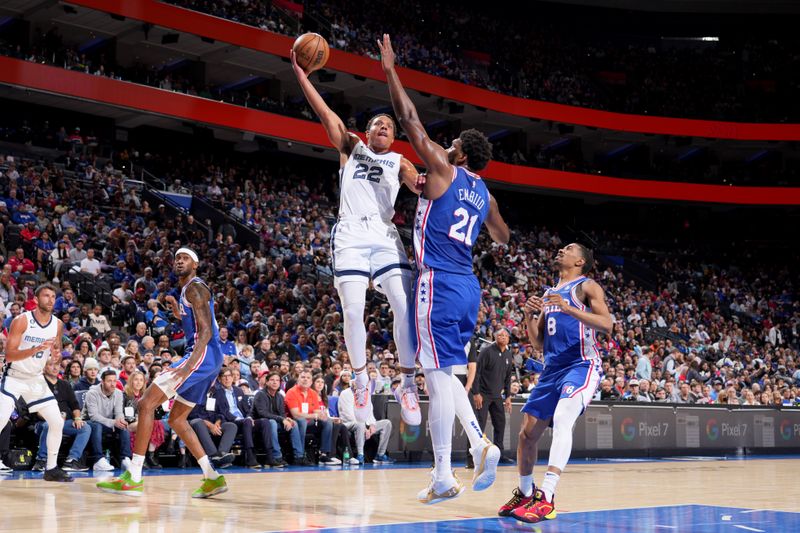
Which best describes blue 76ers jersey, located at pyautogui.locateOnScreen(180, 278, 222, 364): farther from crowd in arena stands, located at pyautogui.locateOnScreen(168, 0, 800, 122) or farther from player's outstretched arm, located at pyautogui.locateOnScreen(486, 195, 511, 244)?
crowd in arena stands, located at pyautogui.locateOnScreen(168, 0, 800, 122)

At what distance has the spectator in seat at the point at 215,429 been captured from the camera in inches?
486

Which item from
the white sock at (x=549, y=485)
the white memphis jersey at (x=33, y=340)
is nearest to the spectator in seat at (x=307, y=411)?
the white memphis jersey at (x=33, y=340)

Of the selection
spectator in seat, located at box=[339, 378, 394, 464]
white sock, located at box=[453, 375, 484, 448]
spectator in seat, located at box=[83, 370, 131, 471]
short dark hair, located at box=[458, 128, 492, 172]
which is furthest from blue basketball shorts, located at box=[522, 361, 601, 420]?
spectator in seat, located at box=[339, 378, 394, 464]

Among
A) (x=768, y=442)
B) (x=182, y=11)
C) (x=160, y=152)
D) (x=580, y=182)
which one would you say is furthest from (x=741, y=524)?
(x=580, y=182)

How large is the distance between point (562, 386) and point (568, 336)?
437mm

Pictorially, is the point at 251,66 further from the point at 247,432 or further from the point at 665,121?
the point at 247,432

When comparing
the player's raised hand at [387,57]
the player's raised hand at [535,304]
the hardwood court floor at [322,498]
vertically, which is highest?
the player's raised hand at [387,57]

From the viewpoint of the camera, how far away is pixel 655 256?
126 ft

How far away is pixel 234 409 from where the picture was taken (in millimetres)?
13188

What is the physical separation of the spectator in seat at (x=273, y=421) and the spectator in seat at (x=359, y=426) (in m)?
0.96

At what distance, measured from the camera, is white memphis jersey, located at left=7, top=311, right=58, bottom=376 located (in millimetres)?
9781

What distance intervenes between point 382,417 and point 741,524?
8035 millimetres

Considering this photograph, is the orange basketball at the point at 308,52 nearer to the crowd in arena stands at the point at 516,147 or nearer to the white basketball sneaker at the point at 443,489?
the white basketball sneaker at the point at 443,489

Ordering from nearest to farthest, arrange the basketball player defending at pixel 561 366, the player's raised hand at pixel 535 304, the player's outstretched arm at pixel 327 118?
the player's outstretched arm at pixel 327 118, the basketball player defending at pixel 561 366, the player's raised hand at pixel 535 304
